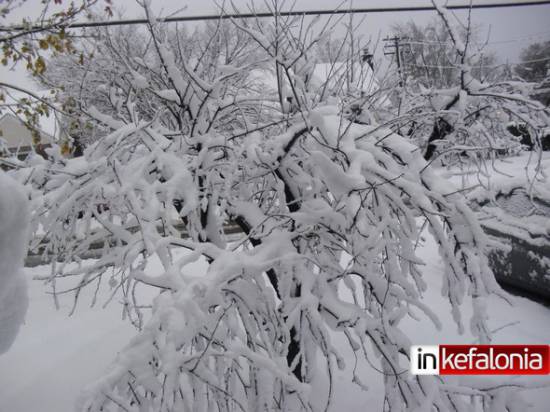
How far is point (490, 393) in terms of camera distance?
2092mm

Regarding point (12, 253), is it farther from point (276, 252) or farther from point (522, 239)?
point (522, 239)

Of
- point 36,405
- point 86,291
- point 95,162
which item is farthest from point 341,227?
point 86,291

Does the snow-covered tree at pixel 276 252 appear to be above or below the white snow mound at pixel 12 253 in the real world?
below

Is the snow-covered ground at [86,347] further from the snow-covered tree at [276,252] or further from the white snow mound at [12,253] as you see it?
the white snow mound at [12,253]

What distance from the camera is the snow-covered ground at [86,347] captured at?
12.4ft

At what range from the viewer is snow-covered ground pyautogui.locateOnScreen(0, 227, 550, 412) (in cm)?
377

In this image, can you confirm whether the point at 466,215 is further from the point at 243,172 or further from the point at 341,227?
the point at 243,172

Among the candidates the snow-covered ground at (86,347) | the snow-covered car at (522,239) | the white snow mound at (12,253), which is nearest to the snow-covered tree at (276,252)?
the white snow mound at (12,253)

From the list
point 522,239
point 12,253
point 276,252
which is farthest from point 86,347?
point 522,239

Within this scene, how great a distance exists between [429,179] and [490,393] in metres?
1.21

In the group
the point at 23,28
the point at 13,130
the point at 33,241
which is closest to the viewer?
the point at 33,241

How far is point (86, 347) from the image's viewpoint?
15.6 feet

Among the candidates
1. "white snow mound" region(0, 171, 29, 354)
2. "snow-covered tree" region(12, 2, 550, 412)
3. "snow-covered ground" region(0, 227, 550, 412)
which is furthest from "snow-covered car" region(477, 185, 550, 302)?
"white snow mound" region(0, 171, 29, 354)

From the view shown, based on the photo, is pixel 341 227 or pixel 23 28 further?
pixel 23 28
